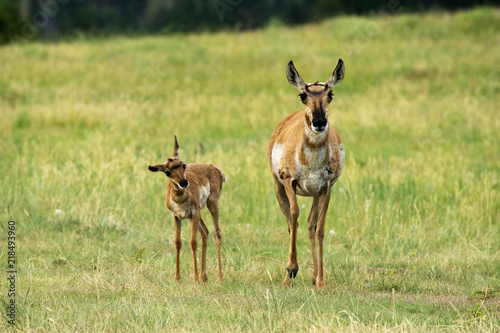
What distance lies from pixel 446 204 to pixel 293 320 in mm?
6774

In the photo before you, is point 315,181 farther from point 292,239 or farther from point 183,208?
point 183,208

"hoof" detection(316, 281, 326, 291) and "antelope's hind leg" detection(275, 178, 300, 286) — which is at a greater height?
"antelope's hind leg" detection(275, 178, 300, 286)

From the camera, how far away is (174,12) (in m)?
48.9

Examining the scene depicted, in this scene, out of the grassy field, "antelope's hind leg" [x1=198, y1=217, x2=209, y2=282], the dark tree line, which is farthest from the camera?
the dark tree line

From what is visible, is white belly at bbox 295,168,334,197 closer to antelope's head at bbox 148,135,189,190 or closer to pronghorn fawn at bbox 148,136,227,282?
pronghorn fawn at bbox 148,136,227,282

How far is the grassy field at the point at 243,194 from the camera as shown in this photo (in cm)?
704

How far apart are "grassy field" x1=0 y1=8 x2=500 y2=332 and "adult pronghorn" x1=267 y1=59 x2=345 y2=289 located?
1.98ft

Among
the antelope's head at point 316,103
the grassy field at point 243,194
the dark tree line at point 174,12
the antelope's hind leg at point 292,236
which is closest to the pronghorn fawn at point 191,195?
the grassy field at point 243,194

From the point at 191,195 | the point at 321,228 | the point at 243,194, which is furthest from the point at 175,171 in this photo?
the point at 243,194

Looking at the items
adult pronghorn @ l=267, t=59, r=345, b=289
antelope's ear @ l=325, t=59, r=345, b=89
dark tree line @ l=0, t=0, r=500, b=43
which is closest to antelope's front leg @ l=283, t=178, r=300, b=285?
adult pronghorn @ l=267, t=59, r=345, b=289

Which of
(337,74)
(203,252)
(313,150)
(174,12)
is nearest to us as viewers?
(313,150)

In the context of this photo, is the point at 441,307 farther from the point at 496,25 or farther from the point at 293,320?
the point at 496,25

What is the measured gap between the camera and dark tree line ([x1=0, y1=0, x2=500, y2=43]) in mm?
43375

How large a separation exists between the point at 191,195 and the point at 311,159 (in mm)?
1371
